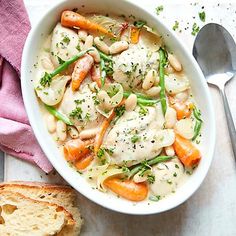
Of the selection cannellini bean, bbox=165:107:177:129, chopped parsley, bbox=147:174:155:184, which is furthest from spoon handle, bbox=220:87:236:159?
chopped parsley, bbox=147:174:155:184

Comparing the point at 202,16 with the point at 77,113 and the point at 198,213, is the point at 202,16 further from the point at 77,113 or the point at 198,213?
the point at 198,213

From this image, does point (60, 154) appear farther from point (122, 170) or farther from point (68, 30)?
point (68, 30)

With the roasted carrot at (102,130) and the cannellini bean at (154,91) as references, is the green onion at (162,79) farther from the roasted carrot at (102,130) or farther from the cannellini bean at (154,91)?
the roasted carrot at (102,130)

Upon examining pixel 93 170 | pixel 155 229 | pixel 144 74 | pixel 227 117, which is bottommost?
pixel 155 229

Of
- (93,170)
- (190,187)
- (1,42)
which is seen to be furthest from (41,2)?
(190,187)

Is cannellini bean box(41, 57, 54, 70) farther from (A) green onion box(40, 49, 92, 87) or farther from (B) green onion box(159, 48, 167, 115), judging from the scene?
(B) green onion box(159, 48, 167, 115)

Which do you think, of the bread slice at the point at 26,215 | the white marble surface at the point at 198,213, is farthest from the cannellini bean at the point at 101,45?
→ the bread slice at the point at 26,215
